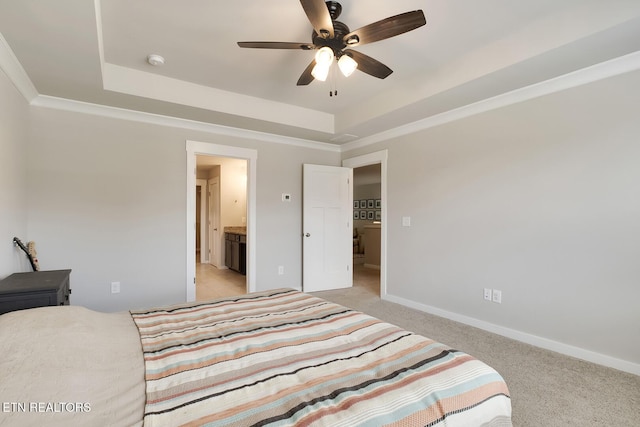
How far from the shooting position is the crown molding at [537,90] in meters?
2.31

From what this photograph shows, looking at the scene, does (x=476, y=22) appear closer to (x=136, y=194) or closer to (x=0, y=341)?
(x=0, y=341)

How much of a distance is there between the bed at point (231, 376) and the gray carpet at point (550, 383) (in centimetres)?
106

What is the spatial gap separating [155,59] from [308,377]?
2883mm

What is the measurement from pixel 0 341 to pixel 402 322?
3.13m

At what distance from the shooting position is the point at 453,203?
11.3 feet

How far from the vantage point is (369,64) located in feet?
7.32

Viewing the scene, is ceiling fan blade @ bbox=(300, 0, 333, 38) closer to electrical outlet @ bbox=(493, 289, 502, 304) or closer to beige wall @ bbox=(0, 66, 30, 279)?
beige wall @ bbox=(0, 66, 30, 279)

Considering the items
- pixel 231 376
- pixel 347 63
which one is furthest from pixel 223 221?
pixel 231 376

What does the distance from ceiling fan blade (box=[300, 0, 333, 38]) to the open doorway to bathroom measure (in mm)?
4101

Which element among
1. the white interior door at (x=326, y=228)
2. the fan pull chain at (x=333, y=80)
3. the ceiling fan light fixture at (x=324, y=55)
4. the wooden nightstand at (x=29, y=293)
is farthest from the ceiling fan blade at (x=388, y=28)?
the white interior door at (x=326, y=228)

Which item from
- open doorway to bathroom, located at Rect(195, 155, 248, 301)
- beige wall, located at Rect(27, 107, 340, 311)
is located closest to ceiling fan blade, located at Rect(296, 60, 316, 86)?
beige wall, located at Rect(27, 107, 340, 311)

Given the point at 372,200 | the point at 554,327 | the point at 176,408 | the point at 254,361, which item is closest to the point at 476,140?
the point at 554,327

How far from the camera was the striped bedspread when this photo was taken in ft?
2.96

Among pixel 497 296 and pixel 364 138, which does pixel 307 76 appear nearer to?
pixel 364 138
